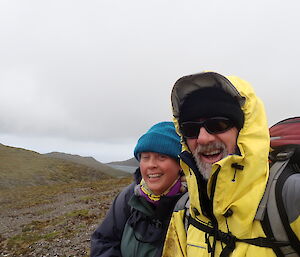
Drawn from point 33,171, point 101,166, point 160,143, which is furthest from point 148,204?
point 101,166

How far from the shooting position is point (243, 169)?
260 cm

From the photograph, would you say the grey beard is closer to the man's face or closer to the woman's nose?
the man's face

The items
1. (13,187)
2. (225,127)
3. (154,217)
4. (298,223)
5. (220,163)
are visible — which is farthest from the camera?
(13,187)

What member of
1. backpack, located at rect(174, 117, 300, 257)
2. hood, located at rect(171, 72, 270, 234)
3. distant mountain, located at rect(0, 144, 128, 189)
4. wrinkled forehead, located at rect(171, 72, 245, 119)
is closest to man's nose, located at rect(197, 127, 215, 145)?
hood, located at rect(171, 72, 270, 234)

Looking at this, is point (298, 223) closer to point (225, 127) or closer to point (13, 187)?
point (225, 127)

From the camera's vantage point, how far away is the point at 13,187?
45219 mm

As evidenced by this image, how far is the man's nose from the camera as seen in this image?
304 cm

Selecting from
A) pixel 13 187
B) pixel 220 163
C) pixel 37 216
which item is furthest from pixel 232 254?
pixel 13 187

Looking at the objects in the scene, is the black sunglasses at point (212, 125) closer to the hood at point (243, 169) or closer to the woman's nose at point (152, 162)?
the hood at point (243, 169)

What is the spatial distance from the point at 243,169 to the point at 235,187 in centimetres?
20

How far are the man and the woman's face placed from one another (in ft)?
2.40

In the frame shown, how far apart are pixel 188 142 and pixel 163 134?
0.95 metres

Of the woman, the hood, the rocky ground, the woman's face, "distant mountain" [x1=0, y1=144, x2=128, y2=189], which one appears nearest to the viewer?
the hood

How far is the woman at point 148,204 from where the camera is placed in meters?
3.94
